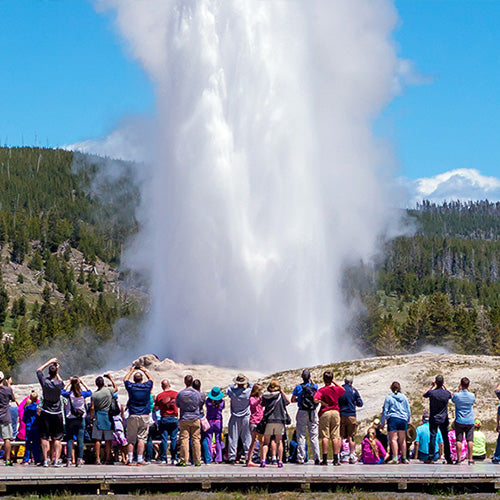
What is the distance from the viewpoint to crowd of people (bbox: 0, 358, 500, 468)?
16.0m

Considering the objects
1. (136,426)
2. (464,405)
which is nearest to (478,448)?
(464,405)

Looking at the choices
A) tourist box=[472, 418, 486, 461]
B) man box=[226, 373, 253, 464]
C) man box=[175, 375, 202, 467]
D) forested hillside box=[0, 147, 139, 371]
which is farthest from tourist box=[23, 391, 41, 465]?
forested hillside box=[0, 147, 139, 371]

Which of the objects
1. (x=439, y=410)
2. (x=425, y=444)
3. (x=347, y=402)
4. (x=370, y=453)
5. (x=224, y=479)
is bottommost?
(x=224, y=479)

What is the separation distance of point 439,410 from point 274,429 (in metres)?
3.03

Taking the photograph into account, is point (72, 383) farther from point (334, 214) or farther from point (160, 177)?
point (334, 214)

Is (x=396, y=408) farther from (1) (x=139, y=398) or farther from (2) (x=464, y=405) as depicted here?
(1) (x=139, y=398)

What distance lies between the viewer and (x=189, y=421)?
16172 millimetres

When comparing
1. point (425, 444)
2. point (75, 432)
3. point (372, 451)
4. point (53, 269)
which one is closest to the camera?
A: point (75, 432)

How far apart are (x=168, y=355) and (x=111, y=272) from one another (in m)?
126

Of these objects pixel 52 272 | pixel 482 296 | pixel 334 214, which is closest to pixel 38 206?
pixel 52 272

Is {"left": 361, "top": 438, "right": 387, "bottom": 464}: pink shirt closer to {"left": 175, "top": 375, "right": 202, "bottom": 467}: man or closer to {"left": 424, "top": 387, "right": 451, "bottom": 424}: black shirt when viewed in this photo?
{"left": 424, "top": 387, "right": 451, "bottom": 424}: black shirt

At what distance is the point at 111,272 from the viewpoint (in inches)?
6575

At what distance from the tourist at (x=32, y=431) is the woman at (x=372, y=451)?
5.88 metres

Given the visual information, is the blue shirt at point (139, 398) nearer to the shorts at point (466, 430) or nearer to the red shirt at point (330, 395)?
the red shirt at point (330, 395)
